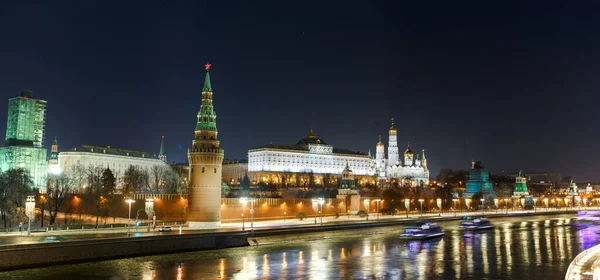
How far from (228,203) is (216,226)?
35.1ft

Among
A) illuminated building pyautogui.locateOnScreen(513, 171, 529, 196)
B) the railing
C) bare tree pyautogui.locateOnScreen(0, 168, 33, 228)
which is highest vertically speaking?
illuminated building pyautogui.locateOnScreen(513, 171, 529, 196)

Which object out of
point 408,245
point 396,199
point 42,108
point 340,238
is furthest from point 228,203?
point 42,108

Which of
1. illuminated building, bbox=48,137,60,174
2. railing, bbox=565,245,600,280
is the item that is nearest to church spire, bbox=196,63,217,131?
railing, bbox=565,245,600,280

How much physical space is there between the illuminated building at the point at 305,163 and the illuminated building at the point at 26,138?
56.8 m

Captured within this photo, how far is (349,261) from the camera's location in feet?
118

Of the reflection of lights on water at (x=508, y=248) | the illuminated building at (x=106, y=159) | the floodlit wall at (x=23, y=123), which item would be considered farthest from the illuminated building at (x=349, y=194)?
the floodlit wall at (x=23, y=123)

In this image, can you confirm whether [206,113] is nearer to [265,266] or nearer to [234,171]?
[265,266]

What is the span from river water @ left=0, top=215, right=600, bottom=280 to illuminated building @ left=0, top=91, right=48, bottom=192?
11253 centimetres

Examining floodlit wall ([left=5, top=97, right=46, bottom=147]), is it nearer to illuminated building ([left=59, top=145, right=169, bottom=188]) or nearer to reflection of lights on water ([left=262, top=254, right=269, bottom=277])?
illuminated building ([left=59, top=145, right=169, bottom=188])

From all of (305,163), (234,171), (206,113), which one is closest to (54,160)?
(234,171)

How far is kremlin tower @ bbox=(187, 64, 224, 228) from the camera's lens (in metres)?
52.9

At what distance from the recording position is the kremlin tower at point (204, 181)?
174ft

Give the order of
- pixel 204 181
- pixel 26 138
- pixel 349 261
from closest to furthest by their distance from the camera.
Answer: pixel 349 261
pixel 204 181
pixel 26 138

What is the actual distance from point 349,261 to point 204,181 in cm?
2157
